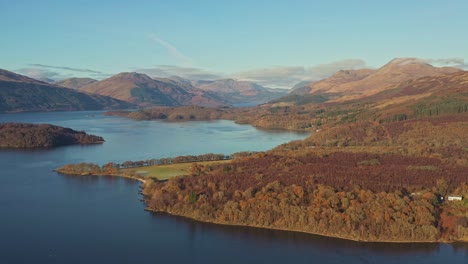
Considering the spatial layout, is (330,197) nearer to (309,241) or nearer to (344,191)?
(344,191)

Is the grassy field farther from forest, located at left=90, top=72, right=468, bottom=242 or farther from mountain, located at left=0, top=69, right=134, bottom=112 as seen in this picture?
mountain, located at left=0, top=69, right=134, bottom=112

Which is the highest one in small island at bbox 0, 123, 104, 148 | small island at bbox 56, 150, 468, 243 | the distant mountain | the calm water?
the distant mountain

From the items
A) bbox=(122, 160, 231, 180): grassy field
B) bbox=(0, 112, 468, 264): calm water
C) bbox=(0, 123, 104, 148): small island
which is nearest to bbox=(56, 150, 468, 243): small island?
bbox=(122, 160, 231, 180): grassy field

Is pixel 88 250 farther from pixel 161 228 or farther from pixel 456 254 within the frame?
pixel 456 254

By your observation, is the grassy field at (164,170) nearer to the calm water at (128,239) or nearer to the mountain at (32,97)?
the calm water at (128,239)

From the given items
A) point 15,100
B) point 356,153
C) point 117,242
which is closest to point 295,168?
point 356,153
